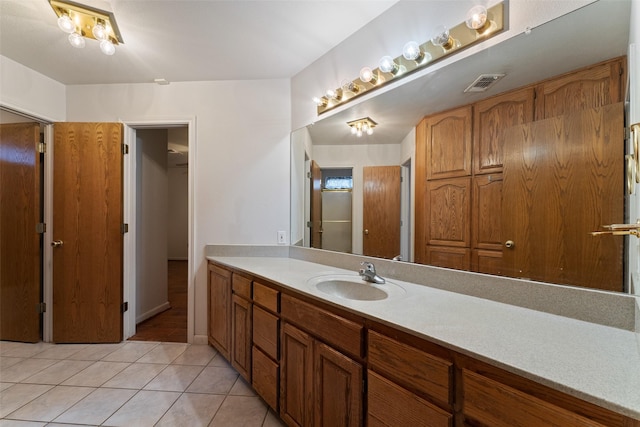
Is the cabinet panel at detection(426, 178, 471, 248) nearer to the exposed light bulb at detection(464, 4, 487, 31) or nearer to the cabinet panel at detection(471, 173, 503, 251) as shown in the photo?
the cabinet panel at detection(471, 173, 503, 251)

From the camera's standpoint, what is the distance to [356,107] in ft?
5.81

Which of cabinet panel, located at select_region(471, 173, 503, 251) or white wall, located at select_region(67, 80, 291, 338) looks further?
white wall, located at select_region(67, 80, 291, 338)

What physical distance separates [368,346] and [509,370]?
0.46 metres

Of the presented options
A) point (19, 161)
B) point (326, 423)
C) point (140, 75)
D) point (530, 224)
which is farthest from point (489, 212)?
point (19, 161)

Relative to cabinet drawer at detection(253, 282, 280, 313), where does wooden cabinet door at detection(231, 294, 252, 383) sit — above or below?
below

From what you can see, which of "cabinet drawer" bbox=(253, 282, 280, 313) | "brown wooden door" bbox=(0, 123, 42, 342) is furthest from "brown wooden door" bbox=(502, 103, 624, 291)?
"brown wooden door" bbox=(0, 123, 42, 342)

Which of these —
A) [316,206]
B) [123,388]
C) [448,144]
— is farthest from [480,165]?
[123,388]

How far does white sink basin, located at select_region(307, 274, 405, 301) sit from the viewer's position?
137cm

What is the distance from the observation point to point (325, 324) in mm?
1168

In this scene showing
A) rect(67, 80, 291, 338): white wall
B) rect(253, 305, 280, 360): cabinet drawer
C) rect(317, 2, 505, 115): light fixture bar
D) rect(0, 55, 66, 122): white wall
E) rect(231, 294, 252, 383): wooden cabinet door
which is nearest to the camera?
rect(317, 2, 505, 115): light fixture bar

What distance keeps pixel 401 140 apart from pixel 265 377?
1622 millimetres

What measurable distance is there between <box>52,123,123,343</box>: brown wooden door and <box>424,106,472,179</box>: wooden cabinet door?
264cm

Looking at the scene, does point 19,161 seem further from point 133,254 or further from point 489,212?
point 489,212

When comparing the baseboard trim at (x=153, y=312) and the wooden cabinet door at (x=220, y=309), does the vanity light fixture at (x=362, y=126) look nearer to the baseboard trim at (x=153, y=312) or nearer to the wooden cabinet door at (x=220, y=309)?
the wooden cabinet door at (x=220, y=309)
